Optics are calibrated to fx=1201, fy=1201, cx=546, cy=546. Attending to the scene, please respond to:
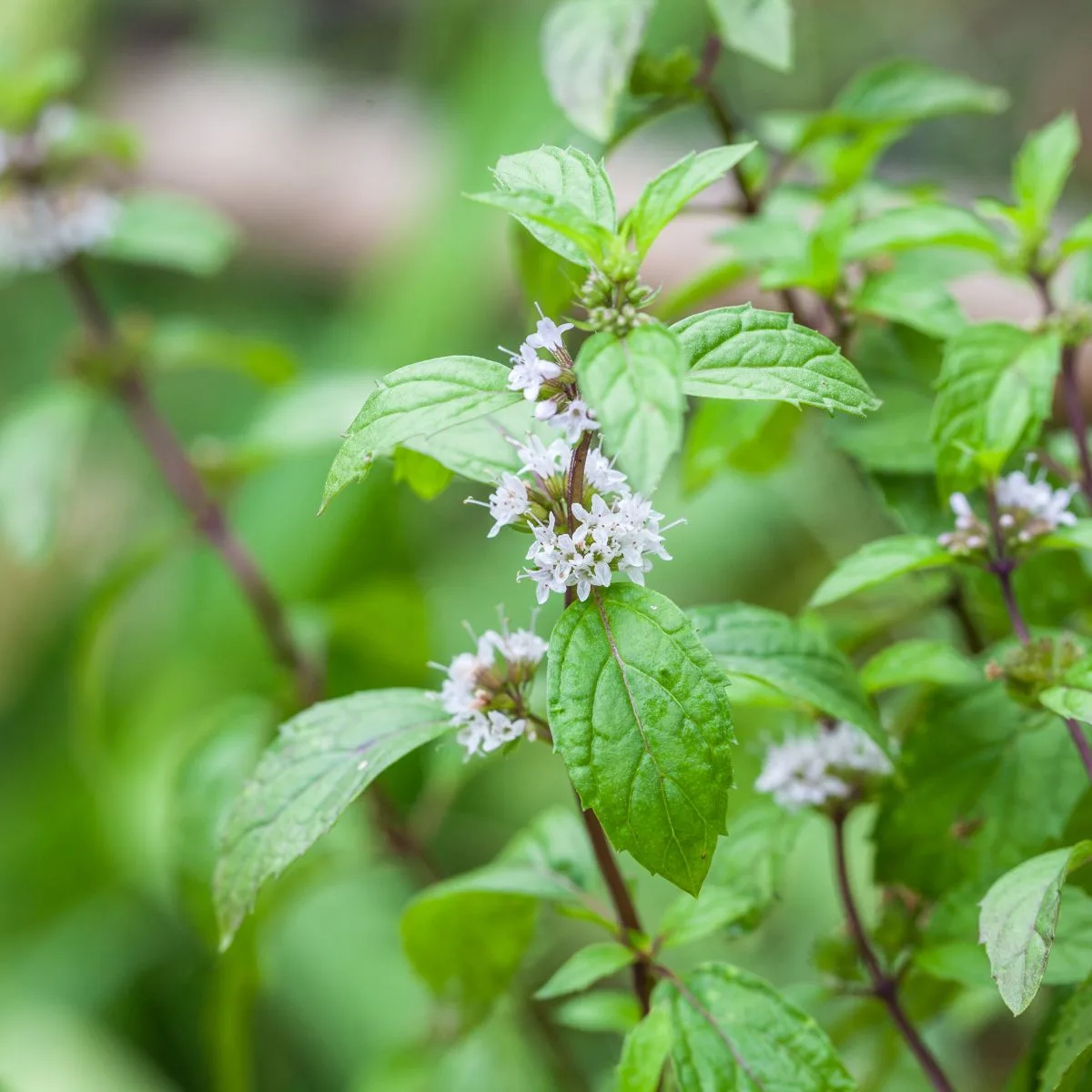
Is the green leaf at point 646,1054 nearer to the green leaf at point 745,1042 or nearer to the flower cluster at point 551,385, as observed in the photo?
the green leaf at point 745,1042

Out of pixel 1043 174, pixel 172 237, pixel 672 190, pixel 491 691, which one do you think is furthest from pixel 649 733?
pixel 172 237

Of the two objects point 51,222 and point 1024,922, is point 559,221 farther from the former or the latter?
point 51,222

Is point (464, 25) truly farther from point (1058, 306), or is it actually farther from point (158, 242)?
point (1058, 306)

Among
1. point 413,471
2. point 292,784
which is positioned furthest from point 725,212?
point 292,784

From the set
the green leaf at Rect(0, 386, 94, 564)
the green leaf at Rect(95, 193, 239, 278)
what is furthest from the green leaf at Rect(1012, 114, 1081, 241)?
the green leaf at Rect(0, 386, 94, 564)

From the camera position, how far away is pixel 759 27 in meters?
0.65

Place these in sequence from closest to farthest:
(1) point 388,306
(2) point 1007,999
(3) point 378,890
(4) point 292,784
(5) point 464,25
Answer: (2) point 1007,999, (4) point 292,784, (3) point 378,890, (1) point 388,306, (5) point 464,25

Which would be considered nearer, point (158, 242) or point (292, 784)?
point (292, 784)

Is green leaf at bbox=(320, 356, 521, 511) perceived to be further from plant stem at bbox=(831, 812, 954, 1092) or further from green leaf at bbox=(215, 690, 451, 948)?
plant stem at bbox=(831, 812, 954, 1092)

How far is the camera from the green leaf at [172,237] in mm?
973

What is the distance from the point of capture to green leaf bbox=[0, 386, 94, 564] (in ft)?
3.01

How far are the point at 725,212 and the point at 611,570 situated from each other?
1.21ft

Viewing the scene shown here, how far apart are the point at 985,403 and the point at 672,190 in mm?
209

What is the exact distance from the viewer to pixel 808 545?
1867 millimetres
